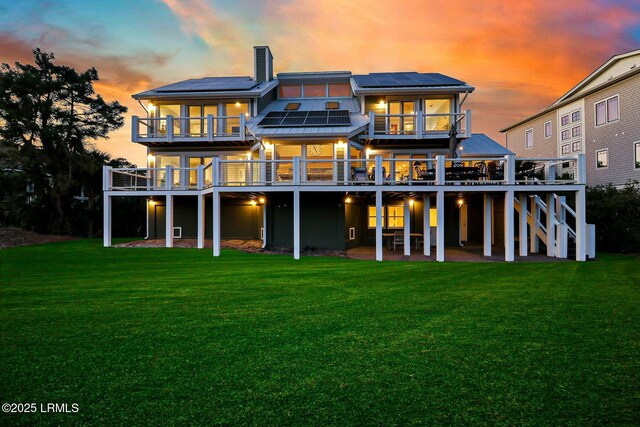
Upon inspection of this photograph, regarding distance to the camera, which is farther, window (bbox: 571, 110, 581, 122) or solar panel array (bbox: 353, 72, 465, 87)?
window (bbox: 571, 110, 581, 122)

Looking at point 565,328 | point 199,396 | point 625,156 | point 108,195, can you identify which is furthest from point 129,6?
point 625,156

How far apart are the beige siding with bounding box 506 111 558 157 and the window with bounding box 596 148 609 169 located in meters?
5.60

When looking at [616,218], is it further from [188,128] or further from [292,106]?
[188,128]

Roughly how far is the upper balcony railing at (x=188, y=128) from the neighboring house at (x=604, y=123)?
2315 cm

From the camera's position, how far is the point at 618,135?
22.0 metres

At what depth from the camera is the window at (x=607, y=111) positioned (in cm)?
2231

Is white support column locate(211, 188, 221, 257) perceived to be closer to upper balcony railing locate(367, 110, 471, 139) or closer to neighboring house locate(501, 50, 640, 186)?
upper balcony railing locate(367, 110, 471, 139)

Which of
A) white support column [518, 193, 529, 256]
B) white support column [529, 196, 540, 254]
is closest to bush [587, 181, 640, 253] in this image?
white support column [529, 196, 540, 254]

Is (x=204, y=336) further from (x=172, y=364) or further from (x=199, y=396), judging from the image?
(x=199, y=396)

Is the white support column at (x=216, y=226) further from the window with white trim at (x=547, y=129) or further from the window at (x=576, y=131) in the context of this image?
the window with white trim at (x=547, y=129)

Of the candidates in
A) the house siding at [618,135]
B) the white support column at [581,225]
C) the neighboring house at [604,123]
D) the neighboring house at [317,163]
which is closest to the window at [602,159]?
the neighboring house at [604,123]

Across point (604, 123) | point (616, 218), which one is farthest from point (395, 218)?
point (604, 123)

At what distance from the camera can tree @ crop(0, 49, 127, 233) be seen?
2075 centimetres

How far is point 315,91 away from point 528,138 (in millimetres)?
23872
